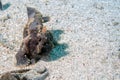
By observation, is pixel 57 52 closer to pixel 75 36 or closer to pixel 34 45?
pixel 34 45

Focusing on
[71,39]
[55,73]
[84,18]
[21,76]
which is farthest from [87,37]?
[21,76]

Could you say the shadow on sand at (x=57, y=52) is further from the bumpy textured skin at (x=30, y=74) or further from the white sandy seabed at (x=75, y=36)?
the bumpy textured skin at (x=30, y=74)

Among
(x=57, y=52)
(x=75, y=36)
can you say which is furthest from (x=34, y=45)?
(x=75, y=36)

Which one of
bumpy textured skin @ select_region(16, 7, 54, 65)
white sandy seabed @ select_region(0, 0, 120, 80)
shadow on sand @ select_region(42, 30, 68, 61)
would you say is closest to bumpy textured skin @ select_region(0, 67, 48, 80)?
white sandy seabed @ select_region(0, 0, 120, 80)

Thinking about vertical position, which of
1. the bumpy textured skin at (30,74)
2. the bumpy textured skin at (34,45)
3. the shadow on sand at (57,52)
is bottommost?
the bumpy textured skin at (30,74)

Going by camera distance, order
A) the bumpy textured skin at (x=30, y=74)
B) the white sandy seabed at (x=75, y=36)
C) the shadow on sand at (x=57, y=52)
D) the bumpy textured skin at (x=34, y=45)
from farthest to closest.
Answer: the shadow on sand at (x=57, y=52), the bumpy textured skin at (x=34, y=45), the white sandy seabed at (x=75, y=36), the bumpy textured skin at (x=30, y=74)

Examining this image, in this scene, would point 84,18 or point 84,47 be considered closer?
point 84,47

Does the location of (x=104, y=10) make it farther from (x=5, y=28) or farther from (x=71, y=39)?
(x=5, y=28)

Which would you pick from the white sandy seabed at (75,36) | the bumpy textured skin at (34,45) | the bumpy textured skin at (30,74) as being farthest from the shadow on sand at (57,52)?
the bumpy textured skin at (30,74)

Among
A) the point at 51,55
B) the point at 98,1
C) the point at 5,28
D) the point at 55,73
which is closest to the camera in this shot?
the point at 55,73
